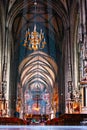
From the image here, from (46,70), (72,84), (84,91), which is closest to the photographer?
(84,91)

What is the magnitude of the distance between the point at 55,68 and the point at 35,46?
1862 centimetres

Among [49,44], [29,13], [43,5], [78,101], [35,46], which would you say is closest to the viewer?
[35,46]

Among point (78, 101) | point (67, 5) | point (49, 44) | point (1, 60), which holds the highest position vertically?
point (67, 5)

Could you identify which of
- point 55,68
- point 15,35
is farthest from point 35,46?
point 55,68

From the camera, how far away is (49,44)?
35.2 meters

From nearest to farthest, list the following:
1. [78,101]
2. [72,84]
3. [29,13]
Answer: [78,101] < [72,84] < [29,13]

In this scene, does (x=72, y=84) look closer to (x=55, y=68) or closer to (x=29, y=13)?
(x=29, y=13)

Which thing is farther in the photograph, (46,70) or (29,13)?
(46,70)

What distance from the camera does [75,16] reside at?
2531cm

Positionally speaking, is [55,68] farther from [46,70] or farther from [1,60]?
[1,60]

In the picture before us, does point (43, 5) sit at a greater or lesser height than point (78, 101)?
greater

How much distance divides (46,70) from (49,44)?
12.7 metres

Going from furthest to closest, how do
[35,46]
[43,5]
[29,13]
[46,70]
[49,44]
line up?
1. [46,70]
2. [49,44]
3. [29,13]
4. [43,5]
5. [35,46]

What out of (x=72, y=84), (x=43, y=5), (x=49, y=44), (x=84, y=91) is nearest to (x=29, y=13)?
(x=43, y=5)
